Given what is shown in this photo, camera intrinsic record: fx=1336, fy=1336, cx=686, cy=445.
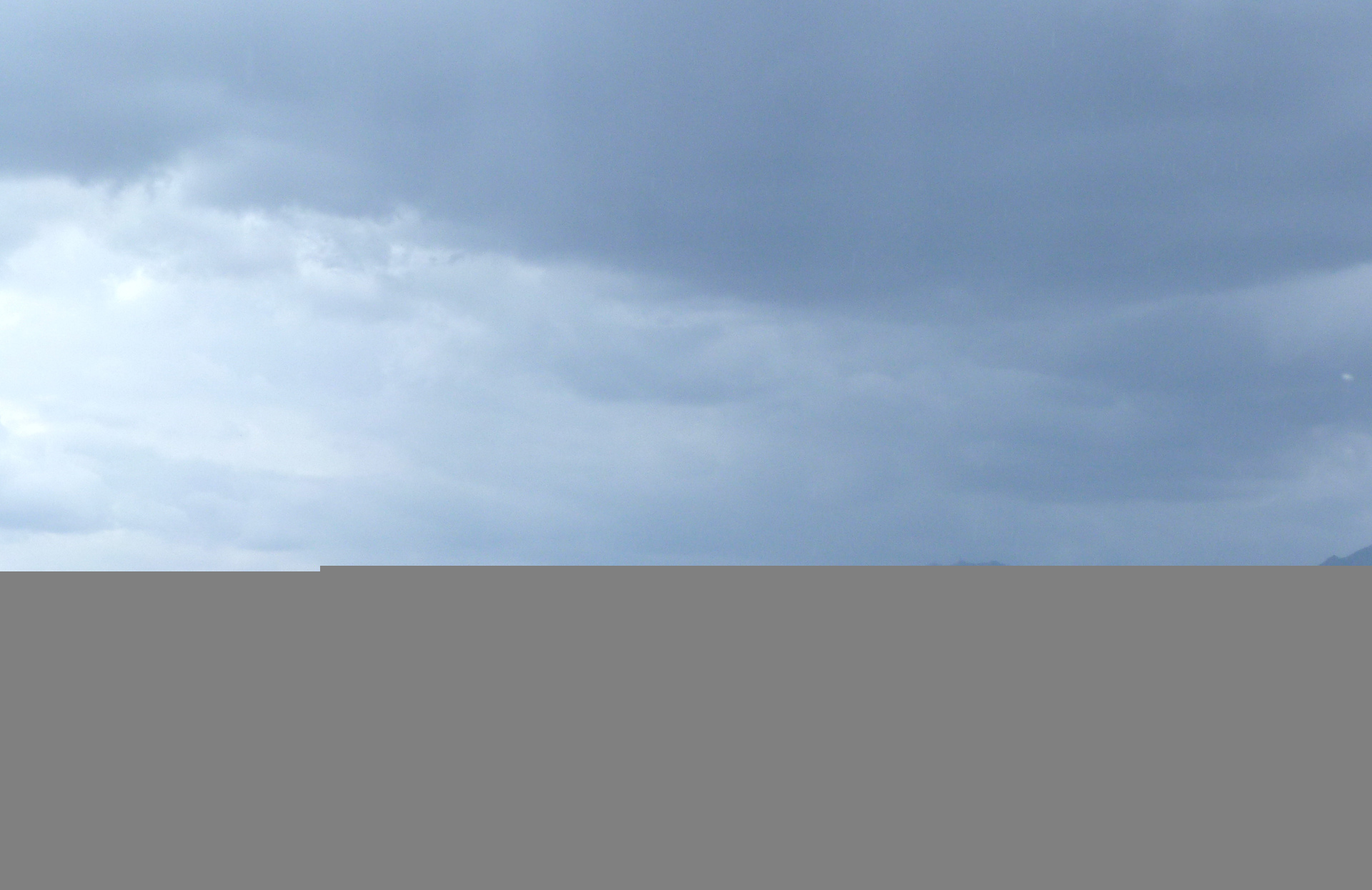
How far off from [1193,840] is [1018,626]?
14.2 feet

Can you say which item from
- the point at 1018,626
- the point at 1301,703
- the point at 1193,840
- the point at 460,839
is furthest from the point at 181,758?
the point at 1301,703

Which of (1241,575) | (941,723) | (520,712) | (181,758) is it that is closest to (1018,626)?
(941,723)

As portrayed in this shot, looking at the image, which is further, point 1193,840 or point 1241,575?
point 1241,575

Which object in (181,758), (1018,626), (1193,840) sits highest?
(1018,626)

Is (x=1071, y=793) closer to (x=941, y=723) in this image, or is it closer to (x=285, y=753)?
(x=941, y=723)

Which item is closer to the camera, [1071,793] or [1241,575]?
[1071,793]

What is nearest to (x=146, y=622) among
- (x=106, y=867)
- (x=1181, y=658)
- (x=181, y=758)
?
(x=181, y=758)

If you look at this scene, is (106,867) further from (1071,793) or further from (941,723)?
(1071,793)

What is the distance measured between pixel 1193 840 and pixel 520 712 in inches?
441

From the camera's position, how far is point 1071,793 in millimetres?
21953

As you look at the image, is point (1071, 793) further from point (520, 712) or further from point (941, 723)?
point (520, 712)

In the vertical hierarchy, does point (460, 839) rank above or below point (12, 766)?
below

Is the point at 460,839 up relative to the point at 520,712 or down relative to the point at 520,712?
down

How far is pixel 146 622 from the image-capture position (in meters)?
22.8
